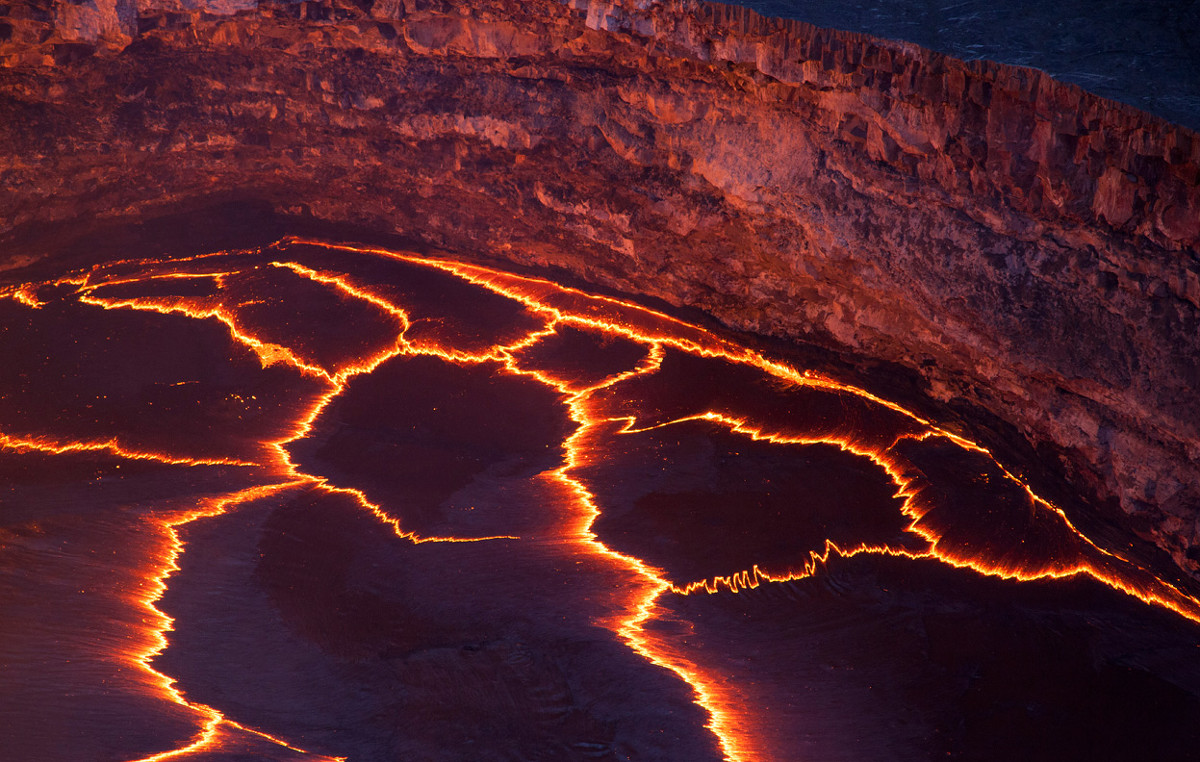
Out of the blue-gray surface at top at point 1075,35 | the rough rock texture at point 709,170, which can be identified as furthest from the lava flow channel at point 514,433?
the blue-gray surface at top at point 1075,35

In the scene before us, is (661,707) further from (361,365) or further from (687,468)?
(361,365)

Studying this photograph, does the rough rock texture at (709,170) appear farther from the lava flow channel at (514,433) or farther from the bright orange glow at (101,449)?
the bright orange glow at (101,449)

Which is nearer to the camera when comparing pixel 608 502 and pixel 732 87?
pixel 608 502

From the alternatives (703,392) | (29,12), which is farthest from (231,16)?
(703,392)

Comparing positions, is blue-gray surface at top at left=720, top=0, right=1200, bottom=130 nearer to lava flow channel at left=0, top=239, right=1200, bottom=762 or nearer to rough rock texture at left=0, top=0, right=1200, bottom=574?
rough rock texture at left=0, top=0, right=1200, bottom=574

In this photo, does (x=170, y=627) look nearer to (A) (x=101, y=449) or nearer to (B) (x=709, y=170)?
(A) (x=101, y=449)

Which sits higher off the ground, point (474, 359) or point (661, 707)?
point (474, 359)

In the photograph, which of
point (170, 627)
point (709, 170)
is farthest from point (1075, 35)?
point (170, 627)
